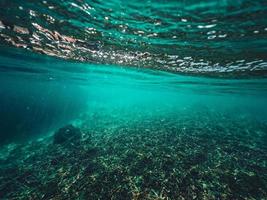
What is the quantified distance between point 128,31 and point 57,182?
1035cm

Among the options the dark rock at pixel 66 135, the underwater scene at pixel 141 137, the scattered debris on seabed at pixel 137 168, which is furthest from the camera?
the dark rock at pixel 66 135

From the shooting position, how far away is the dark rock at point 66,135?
63.2 feet

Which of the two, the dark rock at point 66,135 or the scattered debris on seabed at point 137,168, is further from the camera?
the dark rock at point 66,135

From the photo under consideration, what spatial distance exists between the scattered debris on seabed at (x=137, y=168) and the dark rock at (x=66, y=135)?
106 mm

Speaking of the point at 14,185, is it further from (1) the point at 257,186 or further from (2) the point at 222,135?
(2) the point at 222,135

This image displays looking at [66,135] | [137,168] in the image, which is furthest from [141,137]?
[66,135]

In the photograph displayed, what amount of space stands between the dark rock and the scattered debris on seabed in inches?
4.2

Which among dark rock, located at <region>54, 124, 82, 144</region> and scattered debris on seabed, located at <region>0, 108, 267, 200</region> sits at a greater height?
scattered debris on seabed, located at <region>0, 108, 267, 200</region>

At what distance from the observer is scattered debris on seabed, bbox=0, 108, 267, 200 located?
10.1 m

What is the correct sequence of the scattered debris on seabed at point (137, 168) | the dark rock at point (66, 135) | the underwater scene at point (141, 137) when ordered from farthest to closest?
the dark rock at point (66, 135), the scattered debris on seabed at point (137, 168), the underwater scene at point (141, 137)

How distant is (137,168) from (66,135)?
10.5m

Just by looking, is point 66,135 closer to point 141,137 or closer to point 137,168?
point 141,137

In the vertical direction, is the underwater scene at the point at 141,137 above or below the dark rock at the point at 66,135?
above

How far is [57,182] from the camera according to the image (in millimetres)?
11203
